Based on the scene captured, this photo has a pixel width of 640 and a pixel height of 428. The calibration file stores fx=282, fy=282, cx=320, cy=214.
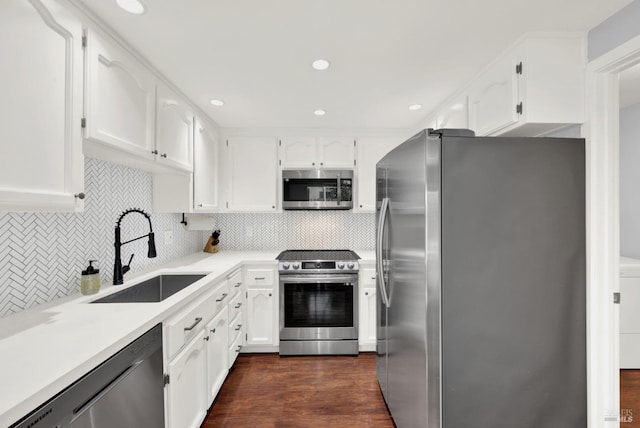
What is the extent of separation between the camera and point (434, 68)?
73.1 inches

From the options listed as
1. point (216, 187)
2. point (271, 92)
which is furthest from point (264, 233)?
point (271, 92)

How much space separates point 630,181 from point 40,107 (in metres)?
4.49

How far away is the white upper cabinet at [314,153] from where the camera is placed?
3.10m

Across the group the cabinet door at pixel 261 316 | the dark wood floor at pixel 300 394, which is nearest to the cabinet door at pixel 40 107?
the dark wood floor at pixel 300 394

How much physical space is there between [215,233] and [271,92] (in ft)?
5.63

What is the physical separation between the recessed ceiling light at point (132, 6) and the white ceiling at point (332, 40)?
0.10 ft

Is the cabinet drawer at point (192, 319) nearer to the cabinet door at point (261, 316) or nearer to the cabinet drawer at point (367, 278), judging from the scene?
the cabinet door at point (261, 316)

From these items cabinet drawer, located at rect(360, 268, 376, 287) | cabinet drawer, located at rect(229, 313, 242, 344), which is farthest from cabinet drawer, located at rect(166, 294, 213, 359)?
cabinet drawer, located at rect(360, 268, 376, 287)

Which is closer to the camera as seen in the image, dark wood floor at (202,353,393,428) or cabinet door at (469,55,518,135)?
cabinet door at (469,55,518,135)

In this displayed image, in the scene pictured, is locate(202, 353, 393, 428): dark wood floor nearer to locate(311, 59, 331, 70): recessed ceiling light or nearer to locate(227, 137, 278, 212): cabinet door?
locate(227, 137, 278, 212): cabinet door

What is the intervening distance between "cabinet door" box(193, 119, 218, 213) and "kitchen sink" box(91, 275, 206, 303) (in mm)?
646

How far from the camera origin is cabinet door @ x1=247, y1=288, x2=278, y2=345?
8.96ft

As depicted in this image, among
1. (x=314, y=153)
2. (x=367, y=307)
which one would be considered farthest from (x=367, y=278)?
(x=314, y=153)

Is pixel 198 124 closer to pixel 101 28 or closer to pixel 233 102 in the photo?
pixel 233 102
